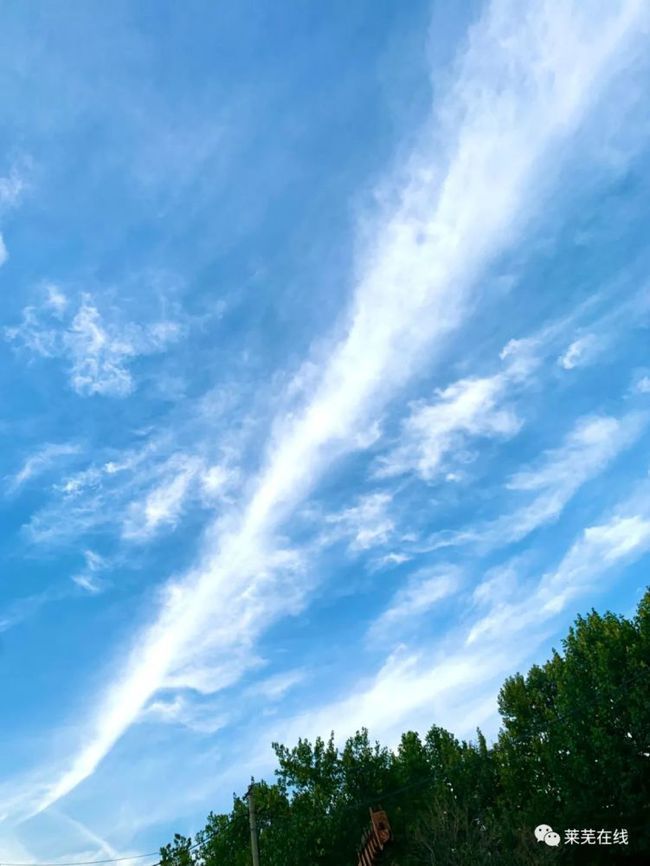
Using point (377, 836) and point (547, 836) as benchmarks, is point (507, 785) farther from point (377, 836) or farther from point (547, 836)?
point (377, 836)

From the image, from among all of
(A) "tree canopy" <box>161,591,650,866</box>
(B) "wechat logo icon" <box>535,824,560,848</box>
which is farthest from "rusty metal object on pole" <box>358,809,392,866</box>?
(B) "wechat logo icon" <box>535,824,560,848</box>

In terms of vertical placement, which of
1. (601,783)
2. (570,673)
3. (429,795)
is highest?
(570,673)

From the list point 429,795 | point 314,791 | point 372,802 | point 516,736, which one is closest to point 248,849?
point 314,791

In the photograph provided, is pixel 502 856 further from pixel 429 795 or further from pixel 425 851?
pixel 429 795

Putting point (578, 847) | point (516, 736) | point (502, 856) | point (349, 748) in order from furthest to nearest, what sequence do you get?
point (349, 748)
point (516, 736)
point (578, 847)
point (502, 856)

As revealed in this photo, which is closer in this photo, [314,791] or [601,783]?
[601,783]

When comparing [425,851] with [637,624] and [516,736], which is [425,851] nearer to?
[516,736]

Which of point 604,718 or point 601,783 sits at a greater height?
point 604,718

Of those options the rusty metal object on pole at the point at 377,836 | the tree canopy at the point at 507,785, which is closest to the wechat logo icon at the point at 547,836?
the tree canopy at the point at 507,785

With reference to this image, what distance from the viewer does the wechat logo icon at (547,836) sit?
1180 inches

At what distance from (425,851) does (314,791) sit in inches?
473

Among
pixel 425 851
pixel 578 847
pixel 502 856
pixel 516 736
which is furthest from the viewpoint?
pixel 516 736

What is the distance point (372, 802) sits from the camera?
132 feet

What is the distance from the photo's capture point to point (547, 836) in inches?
1201
